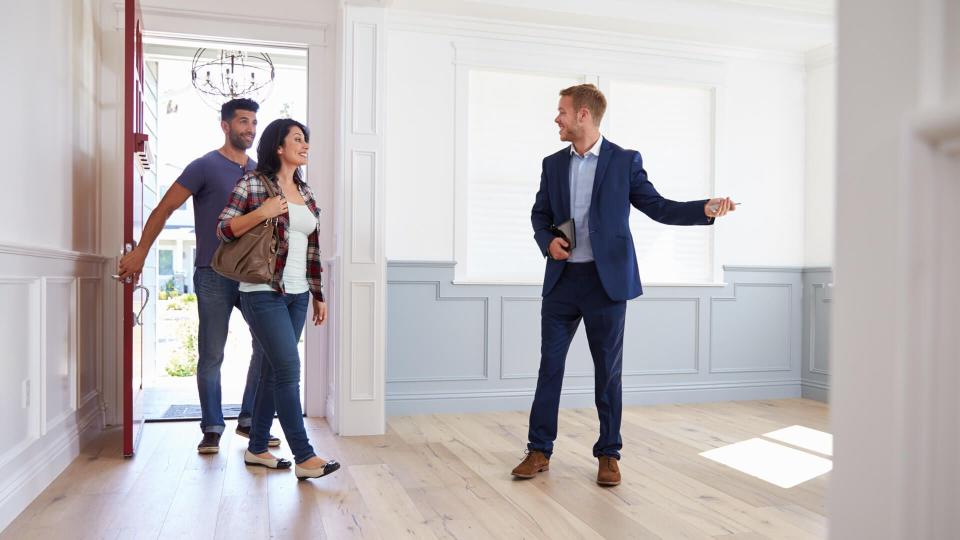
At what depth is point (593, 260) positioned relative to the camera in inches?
115

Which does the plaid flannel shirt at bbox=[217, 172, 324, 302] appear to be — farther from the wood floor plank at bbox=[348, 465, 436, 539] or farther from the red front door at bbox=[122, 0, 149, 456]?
the wood floor plank at bbox=[348, 465, 436, 539]

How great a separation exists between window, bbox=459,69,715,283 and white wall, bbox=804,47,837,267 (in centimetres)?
76

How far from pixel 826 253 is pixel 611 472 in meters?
3.03

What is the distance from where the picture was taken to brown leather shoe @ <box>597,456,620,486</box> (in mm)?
2812

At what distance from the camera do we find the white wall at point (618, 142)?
14.4 feet

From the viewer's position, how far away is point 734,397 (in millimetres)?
5051

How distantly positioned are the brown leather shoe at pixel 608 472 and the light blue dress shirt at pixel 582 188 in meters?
0.80

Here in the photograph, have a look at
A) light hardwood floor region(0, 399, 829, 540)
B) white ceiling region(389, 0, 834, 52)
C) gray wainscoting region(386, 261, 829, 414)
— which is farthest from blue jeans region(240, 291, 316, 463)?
white ceiling region(389, 0, 834, 52)

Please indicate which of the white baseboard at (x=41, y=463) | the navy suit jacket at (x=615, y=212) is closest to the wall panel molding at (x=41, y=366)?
the white baseboard at (x=41, y=463)

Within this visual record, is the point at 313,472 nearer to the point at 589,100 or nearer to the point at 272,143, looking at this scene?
the point at 272,143

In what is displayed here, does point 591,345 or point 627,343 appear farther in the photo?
point 627,343

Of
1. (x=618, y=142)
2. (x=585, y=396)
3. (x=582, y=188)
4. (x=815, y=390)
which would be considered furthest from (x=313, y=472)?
(x=815, y=390)

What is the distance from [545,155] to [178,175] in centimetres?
255

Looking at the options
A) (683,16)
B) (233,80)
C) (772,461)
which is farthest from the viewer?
(233,80)
